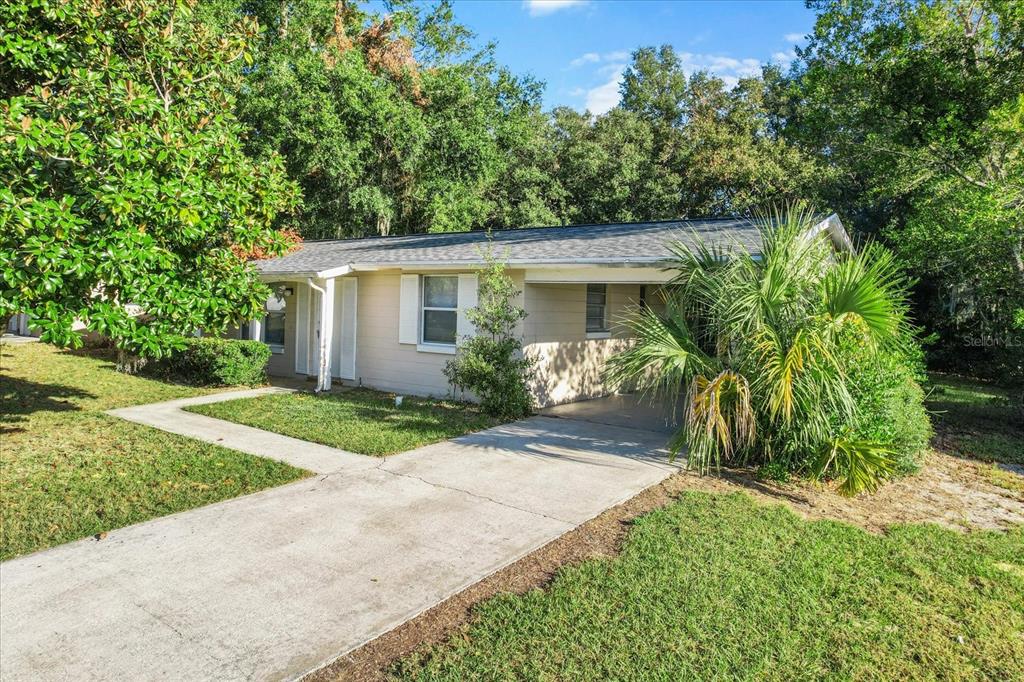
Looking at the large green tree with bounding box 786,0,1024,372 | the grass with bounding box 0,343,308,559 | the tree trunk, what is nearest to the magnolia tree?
the grass with bounding box 0,343,308,559

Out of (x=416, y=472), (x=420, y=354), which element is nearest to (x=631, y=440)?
(x=416, y=472)

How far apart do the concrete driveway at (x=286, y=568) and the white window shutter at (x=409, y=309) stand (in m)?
4.88

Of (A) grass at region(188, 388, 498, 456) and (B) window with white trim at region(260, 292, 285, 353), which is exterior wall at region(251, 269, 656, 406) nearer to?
(A) grass at region(188, 388, 498, 456)


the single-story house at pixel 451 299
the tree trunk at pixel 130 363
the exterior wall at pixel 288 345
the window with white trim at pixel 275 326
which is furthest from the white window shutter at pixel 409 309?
the tree trunk at pixel 130 363

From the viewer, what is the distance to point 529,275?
10.5 meters

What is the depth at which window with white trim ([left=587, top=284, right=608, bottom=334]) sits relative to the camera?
1259 cm

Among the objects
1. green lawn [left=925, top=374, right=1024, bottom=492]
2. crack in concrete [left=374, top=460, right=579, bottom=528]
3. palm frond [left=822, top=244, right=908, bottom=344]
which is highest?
palm frond [left=822, top=244, right=908, bottom=344]

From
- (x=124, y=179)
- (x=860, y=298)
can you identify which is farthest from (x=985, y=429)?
(x=124, y=179)

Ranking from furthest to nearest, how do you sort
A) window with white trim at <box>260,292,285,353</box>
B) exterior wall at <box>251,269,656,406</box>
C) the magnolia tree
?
window with white trim at <box>260,292,285,353</box> → exterior wall at <box>251,269,656,406</box> → the magnolia tree

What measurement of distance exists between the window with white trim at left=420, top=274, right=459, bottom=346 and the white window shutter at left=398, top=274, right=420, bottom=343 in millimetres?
102

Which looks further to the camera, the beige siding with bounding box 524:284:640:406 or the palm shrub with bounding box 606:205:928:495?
the beige siding with bounding box 524:284:640:406

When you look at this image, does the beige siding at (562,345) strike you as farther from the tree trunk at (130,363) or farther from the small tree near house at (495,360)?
the tree trunk at (130,363)

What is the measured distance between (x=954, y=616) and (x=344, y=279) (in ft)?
37.9

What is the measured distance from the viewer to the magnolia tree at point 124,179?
5066mm
